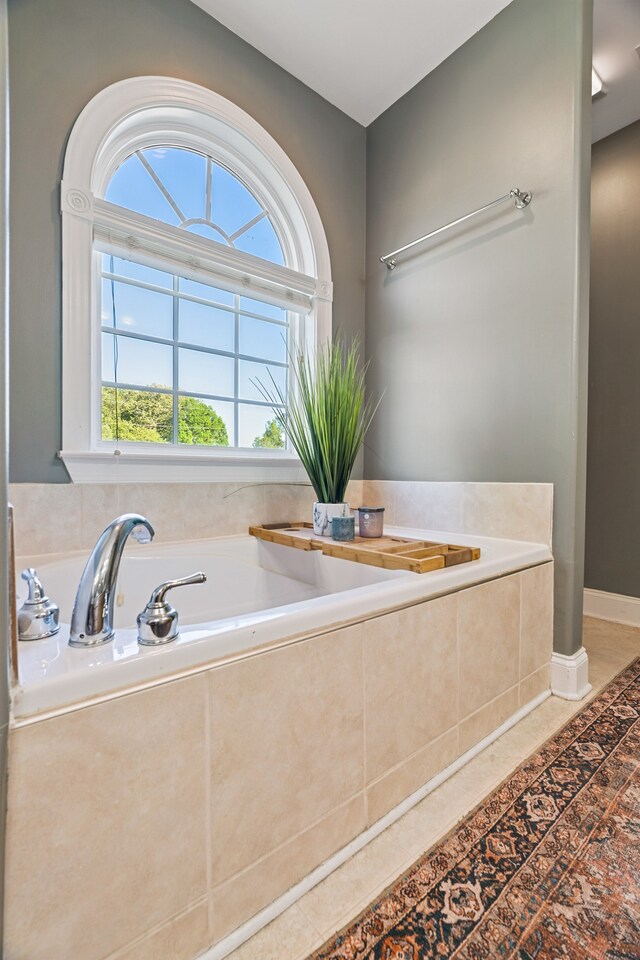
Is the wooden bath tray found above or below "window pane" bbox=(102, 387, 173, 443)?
below

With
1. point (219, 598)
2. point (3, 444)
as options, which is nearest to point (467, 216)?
point (219, 598)

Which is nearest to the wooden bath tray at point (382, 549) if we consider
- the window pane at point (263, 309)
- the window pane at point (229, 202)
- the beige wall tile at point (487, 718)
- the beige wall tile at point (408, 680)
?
the beige wall tile at point (408, 680)

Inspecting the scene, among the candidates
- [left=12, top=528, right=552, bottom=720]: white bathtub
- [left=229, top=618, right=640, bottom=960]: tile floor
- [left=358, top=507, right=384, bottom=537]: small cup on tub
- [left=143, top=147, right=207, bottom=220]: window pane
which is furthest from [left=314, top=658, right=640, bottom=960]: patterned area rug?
[left=143, top=147, right=207, bottom=220]: window pane

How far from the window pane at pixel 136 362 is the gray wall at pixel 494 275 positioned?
1.09 m

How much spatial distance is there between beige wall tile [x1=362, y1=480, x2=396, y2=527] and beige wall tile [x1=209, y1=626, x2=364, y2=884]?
4.28 feet

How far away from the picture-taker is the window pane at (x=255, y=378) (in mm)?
2051

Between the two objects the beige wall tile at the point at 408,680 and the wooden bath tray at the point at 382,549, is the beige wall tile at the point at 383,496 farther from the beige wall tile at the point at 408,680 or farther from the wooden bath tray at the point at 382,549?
the beige wall tile at the point at 408,680

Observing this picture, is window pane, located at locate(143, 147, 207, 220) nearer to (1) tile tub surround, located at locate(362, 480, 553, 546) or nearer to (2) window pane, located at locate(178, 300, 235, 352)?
(2) window pane, located at locate(178, 300, 235, 352)

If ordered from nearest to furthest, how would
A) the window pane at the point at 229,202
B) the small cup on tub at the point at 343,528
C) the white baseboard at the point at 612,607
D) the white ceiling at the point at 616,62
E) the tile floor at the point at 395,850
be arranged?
the tile floor at the point at 395,850, the small cup on tub at the point at 343,528, the white ceiling at the point at 616,62, the window pane at the point at 229,202, the white baseboard at the point at 612,607

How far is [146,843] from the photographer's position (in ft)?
2.09

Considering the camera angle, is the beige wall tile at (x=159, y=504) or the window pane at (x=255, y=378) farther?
the window pane at (x=255, y=378)

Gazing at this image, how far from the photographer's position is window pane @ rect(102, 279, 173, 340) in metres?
1.67

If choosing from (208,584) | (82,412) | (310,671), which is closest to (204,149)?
(82,412)

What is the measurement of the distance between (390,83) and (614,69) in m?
1.05
